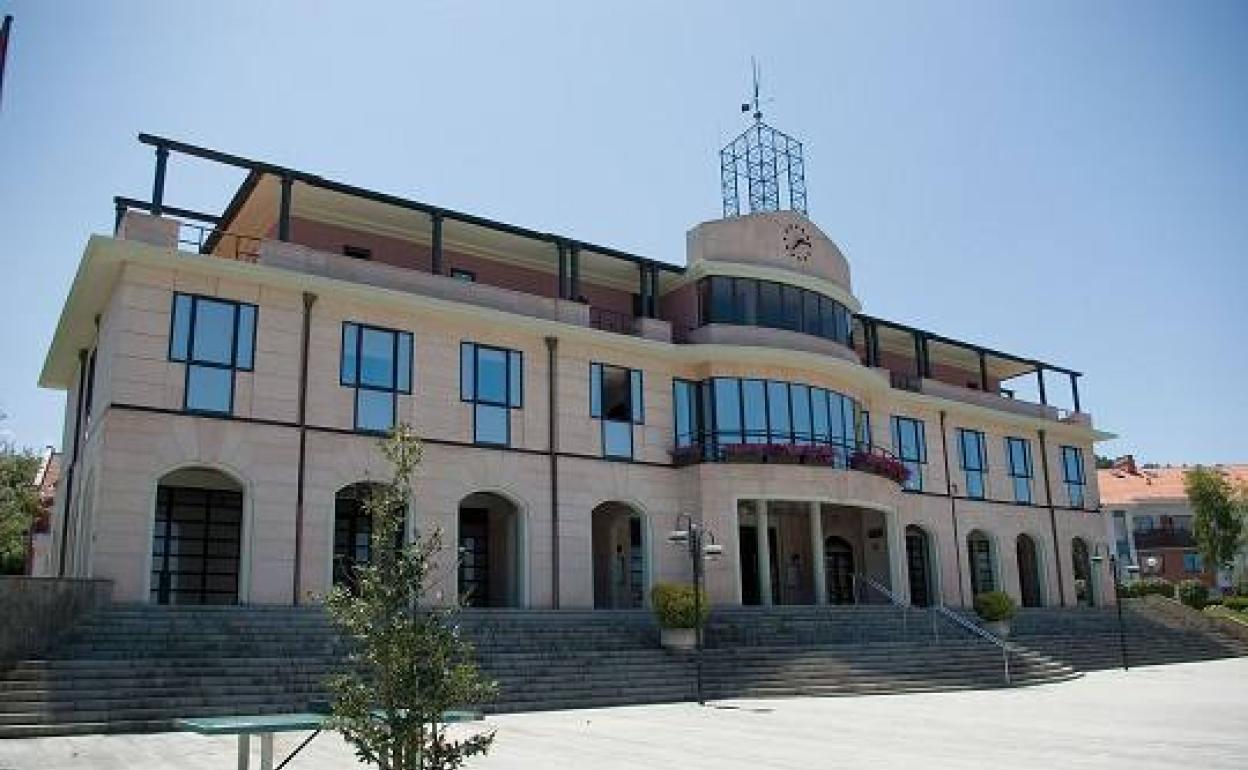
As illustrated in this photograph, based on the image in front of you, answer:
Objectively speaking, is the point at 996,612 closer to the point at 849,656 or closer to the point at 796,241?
the point at 849,656

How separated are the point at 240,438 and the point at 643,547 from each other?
1102 cm

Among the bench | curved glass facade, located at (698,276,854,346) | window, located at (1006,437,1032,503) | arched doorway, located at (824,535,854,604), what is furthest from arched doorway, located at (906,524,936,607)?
the bench

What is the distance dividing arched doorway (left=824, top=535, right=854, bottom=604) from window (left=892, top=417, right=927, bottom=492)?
3020mm

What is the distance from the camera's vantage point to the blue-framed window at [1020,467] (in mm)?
39844

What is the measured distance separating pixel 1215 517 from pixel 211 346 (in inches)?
2096

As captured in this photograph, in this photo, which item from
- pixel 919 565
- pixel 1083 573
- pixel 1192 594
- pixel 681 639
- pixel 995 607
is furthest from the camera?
pixel 1192 594

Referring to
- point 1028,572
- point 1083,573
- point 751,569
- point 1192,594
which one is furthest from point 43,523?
point 1192,594

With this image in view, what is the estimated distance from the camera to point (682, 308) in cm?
3150

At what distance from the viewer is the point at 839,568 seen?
35.6m

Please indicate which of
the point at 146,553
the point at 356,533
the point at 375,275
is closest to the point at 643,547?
the point at 356,533

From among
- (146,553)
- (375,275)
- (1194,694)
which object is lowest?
(1194,694)

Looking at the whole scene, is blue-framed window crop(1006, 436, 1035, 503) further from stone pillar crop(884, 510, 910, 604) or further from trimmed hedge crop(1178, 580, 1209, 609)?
trimmed hedge crop(1178, 580, 1209, 609)

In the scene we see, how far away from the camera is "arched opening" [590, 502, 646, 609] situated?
3122cm

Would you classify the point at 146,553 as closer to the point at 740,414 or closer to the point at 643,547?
the point at 643,547
